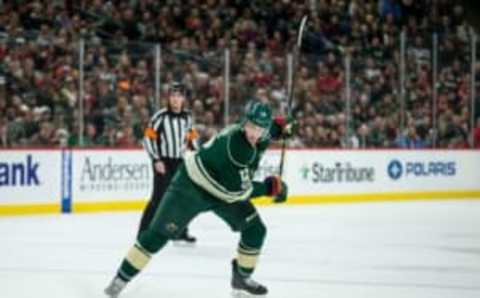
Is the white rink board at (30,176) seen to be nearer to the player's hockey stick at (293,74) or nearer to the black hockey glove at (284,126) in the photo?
the player's hockey stick at (293,74)

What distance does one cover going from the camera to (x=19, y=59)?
46.4ft

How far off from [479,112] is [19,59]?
27.6 ft

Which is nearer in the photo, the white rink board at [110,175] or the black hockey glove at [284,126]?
the black hockey glove at [284,126]

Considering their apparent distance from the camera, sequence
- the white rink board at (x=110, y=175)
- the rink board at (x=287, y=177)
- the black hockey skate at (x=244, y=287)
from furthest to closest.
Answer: the white rink board at (x=110, y=175) → the rink board at (x=287, y=177) → the black hockey skate at (x=244, y=287)

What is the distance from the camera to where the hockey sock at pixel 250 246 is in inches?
280

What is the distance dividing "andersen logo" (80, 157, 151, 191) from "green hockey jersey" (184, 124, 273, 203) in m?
8.36

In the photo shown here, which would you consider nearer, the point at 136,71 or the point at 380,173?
the point at 136,71

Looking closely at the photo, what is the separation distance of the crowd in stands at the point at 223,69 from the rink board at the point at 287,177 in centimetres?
23

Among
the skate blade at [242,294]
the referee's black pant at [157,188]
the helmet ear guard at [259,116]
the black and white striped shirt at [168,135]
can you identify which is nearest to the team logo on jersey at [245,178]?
the helmet ear guard at [259,116]

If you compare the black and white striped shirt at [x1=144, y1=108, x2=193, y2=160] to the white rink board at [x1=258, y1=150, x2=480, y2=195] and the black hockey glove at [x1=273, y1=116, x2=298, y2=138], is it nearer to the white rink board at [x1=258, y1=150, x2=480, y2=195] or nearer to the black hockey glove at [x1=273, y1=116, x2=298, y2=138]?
the black hockey glove at [x1=273, y1=116, x2=298, y2=138]

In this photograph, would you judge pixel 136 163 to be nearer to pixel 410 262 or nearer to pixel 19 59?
pixel 19 59

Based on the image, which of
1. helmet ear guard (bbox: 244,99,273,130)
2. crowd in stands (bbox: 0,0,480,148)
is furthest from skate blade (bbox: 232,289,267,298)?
crowd in stands (bbox: 0,0,480,148)

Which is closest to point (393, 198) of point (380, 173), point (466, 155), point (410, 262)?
point (380, 173)

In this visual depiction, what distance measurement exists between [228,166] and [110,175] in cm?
876
